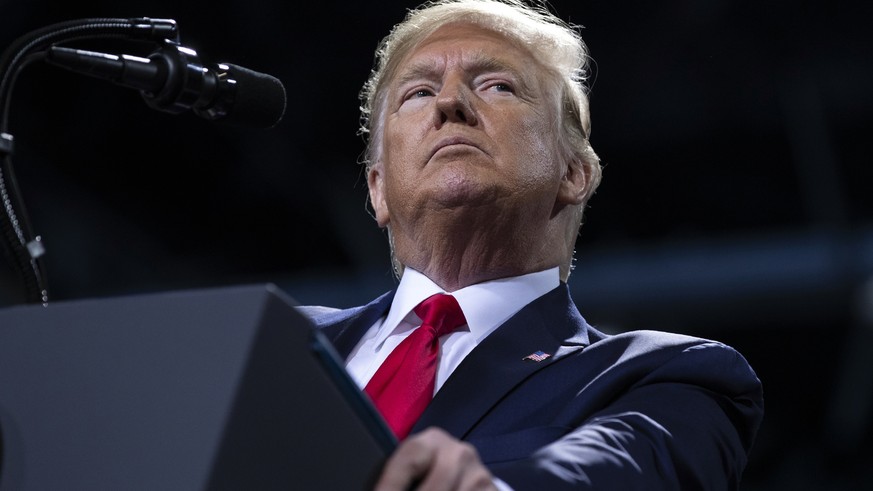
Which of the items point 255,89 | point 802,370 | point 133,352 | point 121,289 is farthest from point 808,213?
point 133,352

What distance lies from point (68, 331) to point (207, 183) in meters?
3.34

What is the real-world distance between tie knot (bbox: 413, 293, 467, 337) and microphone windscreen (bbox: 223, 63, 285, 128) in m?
0.49

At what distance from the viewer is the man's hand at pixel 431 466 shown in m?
0.74

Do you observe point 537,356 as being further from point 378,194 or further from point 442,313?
point 378,194

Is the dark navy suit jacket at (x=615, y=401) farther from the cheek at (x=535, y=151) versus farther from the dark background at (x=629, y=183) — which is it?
the dark background at (x=629, y=183)

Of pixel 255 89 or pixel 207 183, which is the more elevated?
pixel 255 89

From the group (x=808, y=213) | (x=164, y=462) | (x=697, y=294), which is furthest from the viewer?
(x=697, y=294)

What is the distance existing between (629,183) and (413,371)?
2.73 metres

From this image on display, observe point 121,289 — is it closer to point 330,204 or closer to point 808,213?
point 330,204

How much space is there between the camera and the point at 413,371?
156 cm

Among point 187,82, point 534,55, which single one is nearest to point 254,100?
point 187,82

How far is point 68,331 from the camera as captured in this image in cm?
76

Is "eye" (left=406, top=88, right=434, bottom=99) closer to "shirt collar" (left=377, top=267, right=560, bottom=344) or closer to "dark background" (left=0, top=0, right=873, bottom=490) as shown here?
"shirt collar" (left=377, top=267, right=560, bottom=344)

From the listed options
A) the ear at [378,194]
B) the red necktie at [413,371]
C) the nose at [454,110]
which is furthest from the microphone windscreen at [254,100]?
the ear at [378,194]
